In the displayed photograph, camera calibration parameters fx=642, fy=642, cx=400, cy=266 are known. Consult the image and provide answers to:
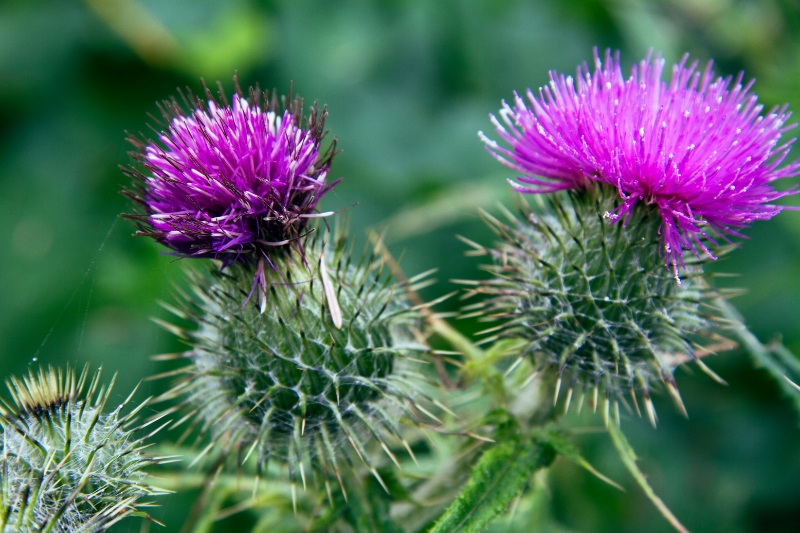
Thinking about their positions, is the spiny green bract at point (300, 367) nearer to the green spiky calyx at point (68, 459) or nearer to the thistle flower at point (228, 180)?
the thistle flower at point (228, 180)

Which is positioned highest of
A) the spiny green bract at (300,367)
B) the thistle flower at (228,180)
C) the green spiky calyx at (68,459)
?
the thistle flower at (228,180)

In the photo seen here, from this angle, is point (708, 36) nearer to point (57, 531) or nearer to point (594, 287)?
point (594, 287)

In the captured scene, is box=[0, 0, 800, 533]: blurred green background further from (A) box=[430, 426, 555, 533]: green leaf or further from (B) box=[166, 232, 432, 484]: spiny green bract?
(A) box=[430, 426, 555, 533]: green leaf

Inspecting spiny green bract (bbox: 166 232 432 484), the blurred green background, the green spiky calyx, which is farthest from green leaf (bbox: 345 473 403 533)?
the blurred green background

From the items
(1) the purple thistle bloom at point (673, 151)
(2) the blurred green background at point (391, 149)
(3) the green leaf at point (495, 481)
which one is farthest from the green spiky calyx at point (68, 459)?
(1) the purple thistle bloom at point (673, 151)

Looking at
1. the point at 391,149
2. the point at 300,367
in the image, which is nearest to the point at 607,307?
the point at 300,367

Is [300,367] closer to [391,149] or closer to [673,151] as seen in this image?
[673,151]

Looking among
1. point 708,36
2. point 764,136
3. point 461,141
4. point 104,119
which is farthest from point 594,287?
point 104,119

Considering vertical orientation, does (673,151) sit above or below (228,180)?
above
